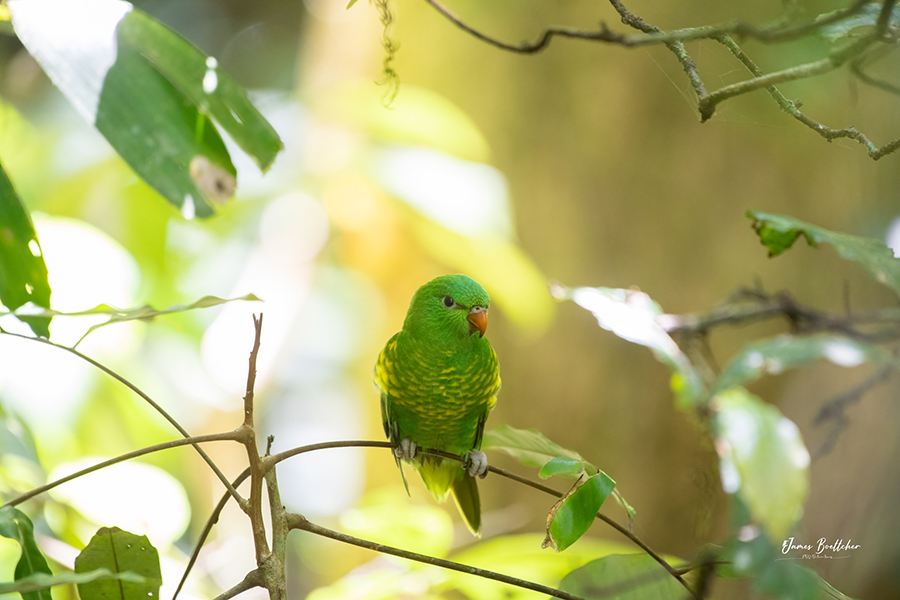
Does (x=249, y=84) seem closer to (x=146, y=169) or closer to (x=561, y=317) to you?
(x=561, y=317)

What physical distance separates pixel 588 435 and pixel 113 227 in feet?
7.64

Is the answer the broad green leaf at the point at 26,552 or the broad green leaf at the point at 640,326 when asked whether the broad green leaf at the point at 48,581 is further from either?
the broad green leaf at the point at 640,326

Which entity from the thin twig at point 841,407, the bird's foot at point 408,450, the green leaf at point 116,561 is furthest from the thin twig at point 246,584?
the thin twig at point 841,407

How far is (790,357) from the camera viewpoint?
64 centimetres

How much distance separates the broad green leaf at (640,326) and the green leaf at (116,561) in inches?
31.1

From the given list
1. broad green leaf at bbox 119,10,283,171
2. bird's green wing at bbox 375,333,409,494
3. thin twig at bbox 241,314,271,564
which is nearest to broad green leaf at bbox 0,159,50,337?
broad green leaf at bbox 119,10,283,171

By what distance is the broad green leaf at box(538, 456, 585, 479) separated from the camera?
2.86 ft

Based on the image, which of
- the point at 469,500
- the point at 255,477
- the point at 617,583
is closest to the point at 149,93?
the point at 255,477

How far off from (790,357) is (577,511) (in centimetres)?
39

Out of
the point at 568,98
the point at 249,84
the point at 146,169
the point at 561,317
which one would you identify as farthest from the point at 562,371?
the point at 249,84

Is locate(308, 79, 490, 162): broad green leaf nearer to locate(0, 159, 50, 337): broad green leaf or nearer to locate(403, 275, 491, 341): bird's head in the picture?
locate(403, 275, 491, 341): bird's head

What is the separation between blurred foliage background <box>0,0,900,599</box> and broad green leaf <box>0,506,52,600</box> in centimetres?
55

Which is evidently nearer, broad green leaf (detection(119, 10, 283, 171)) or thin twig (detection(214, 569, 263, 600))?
thin twig (detection(214, 569, 263, 600))

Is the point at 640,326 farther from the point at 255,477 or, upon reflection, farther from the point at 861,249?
the point at 255,477
